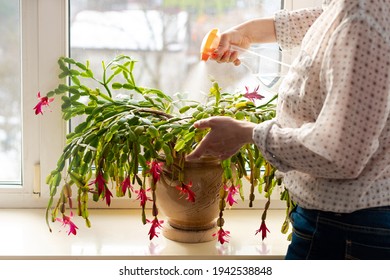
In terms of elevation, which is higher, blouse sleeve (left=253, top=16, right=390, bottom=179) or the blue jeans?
blouse sleeve (left=253, top=16, right=390, bottom=179)

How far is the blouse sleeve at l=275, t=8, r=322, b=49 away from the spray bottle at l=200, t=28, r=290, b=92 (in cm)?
9

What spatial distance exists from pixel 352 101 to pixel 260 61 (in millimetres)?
703

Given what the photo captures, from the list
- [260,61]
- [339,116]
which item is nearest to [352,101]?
[339,116]

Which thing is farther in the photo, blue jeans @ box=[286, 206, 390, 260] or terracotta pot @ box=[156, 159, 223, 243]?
terracotta pot @ box=[156, 159, 223, 243]

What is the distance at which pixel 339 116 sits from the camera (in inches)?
34.2

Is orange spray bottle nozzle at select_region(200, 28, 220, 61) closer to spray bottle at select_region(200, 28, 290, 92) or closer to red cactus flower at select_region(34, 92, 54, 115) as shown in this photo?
spray bottle at select_region(200, 28, 290, 92)

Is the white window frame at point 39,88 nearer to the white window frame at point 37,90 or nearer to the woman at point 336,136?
the white window frame at point 37,90

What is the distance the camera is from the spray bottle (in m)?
1.33

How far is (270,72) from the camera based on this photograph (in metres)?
1.58

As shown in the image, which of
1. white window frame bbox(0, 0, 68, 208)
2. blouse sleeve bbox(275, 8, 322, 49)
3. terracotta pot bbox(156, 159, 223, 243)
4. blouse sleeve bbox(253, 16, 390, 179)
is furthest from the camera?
white window frame bbox(0, 0, 68, 208)

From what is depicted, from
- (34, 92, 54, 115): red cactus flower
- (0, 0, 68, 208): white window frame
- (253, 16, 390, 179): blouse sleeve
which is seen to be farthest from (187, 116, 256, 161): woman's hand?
(0, 0, 68, 208): white window frame

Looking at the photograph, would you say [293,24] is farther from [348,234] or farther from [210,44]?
[348,234]
